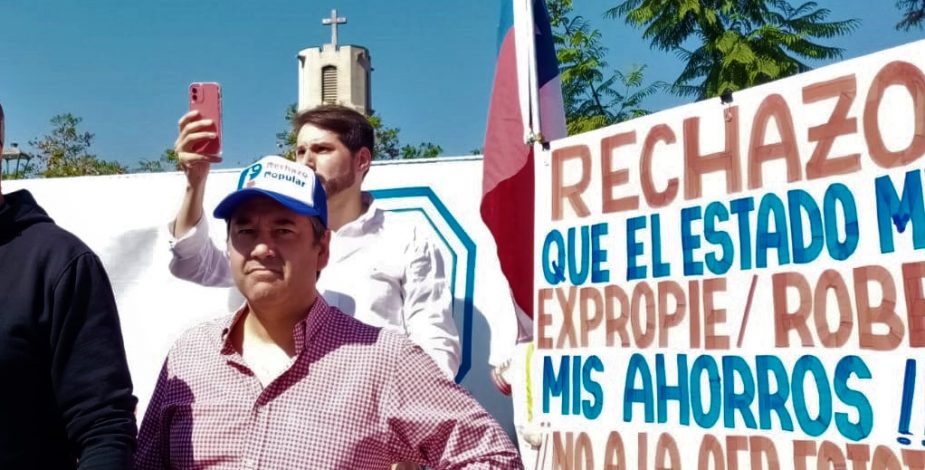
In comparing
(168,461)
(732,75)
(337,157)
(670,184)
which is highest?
(732,75)

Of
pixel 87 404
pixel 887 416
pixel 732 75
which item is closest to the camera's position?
pixel 87 404

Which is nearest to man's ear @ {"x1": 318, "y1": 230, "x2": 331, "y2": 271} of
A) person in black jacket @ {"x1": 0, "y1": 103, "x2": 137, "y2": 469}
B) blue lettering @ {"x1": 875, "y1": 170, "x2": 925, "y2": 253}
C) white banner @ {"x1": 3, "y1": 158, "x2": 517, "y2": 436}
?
person in black jacket @ {"x1": 0, "y1": 103, "x2": 137, "y2": 469}

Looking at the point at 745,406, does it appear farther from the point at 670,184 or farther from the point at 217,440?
the point at 217,440

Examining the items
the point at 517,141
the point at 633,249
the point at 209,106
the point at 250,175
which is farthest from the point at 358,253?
the point at 250,175

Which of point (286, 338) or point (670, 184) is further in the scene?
point (670, 184)

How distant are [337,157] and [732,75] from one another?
1130 cm

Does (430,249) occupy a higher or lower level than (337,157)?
lower

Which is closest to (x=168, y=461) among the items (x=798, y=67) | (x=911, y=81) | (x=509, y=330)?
(x=911, y=81)

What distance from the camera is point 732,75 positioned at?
1408 cm

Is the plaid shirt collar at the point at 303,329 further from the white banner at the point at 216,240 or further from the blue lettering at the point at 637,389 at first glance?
the white banner at the point at 216,240

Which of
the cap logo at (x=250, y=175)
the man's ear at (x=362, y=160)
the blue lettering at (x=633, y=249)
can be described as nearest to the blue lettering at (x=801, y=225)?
the blue lettering at (x=633, y=249)

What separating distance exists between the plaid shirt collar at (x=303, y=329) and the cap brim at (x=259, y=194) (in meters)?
0.19

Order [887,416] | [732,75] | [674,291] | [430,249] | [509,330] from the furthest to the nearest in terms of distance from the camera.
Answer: [732,75] < [509,330] < [430,249] < [674,291] < [887,416]

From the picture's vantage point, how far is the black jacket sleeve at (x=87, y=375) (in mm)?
1774
